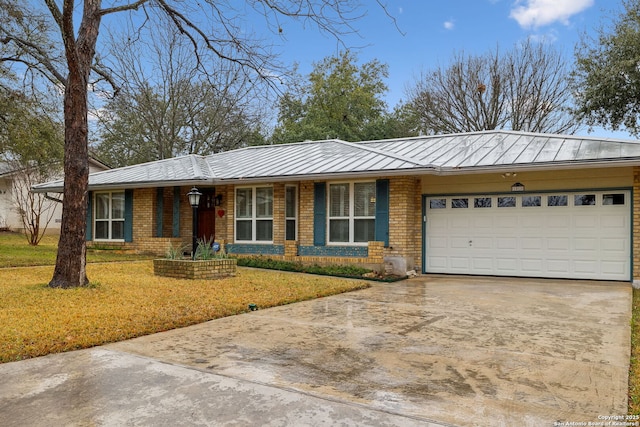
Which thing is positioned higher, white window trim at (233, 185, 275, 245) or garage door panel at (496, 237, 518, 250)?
white window trim at (233, 185, 275, 245)

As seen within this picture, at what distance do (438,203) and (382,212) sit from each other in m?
1.65

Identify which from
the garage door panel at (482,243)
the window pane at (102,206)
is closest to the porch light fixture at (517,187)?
the garage door panel at (482,243)

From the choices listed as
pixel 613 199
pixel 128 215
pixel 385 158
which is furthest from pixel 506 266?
pixel 128 215

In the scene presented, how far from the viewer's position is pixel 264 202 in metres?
14.5

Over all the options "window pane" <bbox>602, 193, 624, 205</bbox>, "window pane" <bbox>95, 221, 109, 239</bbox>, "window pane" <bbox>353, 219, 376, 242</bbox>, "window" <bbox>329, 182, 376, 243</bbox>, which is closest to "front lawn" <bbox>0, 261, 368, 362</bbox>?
"window pane" <bbox>353, 219, 376, 242</bbox>

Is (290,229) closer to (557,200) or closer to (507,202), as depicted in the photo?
(507,202)

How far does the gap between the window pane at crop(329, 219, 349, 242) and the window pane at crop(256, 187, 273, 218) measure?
6.74 ft

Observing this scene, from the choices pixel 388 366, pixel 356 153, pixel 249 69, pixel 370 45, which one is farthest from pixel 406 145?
pixel 388 366

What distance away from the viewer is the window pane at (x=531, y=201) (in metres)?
11.7

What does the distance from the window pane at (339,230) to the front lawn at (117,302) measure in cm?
235

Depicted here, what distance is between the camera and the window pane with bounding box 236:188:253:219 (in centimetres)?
1477

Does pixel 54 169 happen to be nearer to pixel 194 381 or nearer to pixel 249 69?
pixel 249 69

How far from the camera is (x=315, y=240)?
13414mm

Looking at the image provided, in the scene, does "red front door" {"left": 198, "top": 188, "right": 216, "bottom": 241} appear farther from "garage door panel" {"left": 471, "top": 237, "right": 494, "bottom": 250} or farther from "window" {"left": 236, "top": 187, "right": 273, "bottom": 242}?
"garage door panel" {"left": 471, "top": 237, "right": 494, "bottom": 250}
